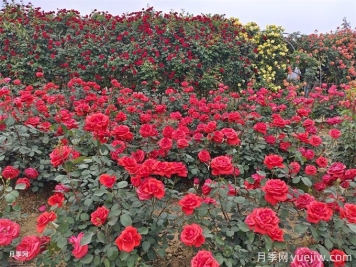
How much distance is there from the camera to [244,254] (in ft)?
5.04

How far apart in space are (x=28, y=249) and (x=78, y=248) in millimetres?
206

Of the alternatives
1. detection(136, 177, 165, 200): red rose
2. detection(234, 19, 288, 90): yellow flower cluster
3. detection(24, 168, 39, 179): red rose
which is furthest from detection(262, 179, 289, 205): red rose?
detection(234, 19, 288, 90): yellow flower cluster

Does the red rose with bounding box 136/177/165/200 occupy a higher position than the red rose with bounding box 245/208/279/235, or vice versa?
the red rose with bounding box 136/177/165/200

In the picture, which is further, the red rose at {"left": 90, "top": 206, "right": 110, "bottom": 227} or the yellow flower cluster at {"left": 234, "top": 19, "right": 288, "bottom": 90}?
the yellow flower cluster at {"left": 234, "top": 19, "right": 288, "bottom": 90}

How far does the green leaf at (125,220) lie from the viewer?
4.73 ft

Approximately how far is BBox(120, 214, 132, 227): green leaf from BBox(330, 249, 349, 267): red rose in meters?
0.86

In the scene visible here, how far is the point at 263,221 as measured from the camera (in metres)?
1.32

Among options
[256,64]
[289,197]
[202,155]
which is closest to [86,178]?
[202,155]

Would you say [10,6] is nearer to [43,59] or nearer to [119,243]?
[43,59]

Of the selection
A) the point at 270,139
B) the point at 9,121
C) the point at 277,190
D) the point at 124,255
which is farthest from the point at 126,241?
the point at 270,139

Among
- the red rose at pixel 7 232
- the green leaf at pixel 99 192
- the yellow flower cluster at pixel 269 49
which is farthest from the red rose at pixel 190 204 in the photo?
the yellow flower cluster at pixel 269 49

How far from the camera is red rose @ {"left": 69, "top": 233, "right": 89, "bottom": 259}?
144cm

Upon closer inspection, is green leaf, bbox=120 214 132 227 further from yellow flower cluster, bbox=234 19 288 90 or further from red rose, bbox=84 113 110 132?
yellow flower cluster, bbox=234 19 288 90

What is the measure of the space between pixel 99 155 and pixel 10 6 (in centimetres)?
687
